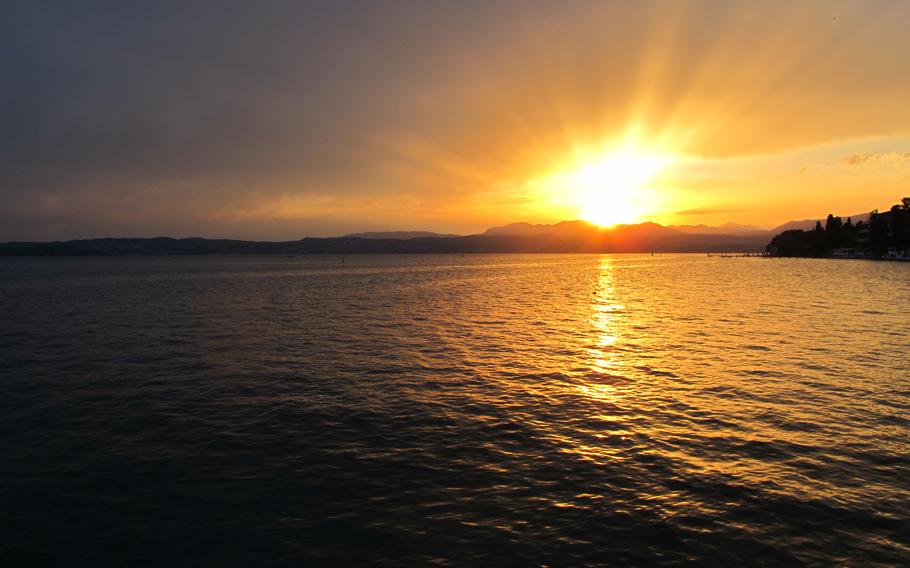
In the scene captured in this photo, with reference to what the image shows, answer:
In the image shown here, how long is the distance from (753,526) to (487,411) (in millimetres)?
12952

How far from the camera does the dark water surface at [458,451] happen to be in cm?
1430

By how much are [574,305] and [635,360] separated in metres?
41.4

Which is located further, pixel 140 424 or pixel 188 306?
pixel 188 306

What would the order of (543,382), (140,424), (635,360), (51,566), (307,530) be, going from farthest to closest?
(635,360), (543,382), (140,424), (307,530), (51,566)

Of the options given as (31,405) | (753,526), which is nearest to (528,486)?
(753,526)

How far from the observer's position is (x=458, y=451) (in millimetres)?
20453

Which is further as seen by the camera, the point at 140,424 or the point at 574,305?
the point at 574,305

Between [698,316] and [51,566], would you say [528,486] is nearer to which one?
[51,566]

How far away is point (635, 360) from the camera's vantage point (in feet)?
124

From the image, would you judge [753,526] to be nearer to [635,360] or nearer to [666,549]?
[666,549]

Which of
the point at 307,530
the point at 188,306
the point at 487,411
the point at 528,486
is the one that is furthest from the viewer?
the point at 188,306

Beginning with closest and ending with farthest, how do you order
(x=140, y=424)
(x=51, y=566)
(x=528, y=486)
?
(x=51, y=566) < (x=528, y=486) < (x=140, y=424)

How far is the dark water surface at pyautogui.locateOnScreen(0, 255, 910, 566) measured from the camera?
563 inches

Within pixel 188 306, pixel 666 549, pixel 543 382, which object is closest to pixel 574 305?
pixel 543 382
